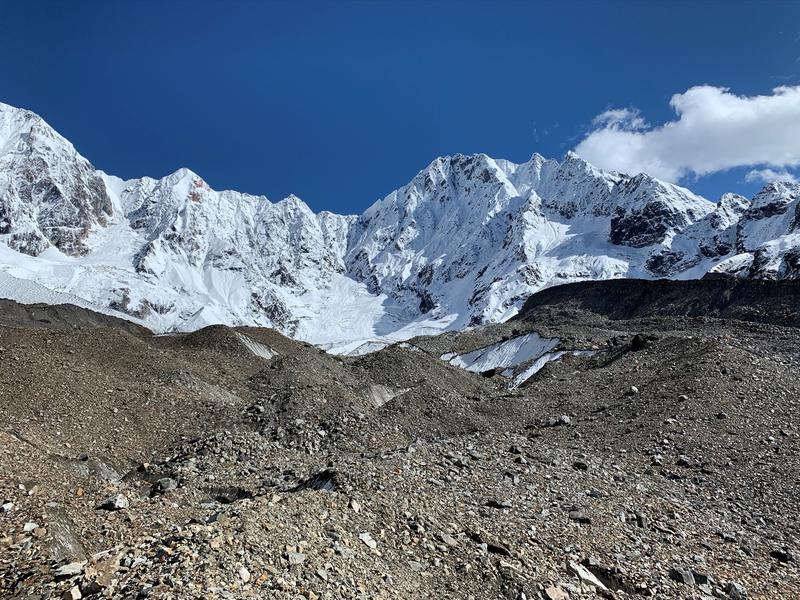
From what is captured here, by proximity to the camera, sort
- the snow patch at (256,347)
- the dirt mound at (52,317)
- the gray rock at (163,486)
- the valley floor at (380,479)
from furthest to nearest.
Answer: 1. the dirt mound at (52,317)
2. the snow patch at (256,347)
3. the gray rock at (163,486)
4. the valley floor at (380,479)

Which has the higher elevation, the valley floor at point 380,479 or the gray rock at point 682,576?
the valley floor at point 380,479

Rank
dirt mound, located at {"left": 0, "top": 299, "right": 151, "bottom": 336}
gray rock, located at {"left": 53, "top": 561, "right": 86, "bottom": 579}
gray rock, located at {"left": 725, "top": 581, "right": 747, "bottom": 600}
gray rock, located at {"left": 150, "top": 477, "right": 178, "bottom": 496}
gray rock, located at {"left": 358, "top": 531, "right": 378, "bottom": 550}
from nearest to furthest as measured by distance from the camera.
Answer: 1. gray rock, located at {"left": 53, "top": 561, "right": 86, "bottom": 579}
2. gray rock, located at {"left": 358, "top": 531, "right": 378, "bottom": 550}
3. gray rock, located at {"left": 725, "top": 581, "right": 747, "bottom": 600}
4. gray rock, located at {"left": 150, "top": 477, "right": 178, "bottom": 496}
5. dirt mound, located at {"left": 0, "top": 299, "right": 151, "bottom": 336}

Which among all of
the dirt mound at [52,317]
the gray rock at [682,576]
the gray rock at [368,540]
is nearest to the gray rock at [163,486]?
the gray rock at [368,540]

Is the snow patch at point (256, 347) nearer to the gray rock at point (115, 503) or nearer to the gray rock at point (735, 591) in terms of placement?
the gray rock at point (115, 503)

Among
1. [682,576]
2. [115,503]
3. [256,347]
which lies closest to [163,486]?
[115,503]

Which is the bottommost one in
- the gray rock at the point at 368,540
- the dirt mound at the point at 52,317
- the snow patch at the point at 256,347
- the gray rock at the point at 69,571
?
the gray rock at the point at 368,540

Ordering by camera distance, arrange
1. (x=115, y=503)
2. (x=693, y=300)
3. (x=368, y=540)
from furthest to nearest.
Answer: (x=693, y=300), (x=115, y=503), (x=368, y=540)

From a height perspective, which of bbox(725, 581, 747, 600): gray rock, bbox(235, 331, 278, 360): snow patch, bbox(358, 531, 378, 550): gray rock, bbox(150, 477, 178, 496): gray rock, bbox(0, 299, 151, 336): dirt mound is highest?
bbox(0, 299, 151, 336): dirt mound

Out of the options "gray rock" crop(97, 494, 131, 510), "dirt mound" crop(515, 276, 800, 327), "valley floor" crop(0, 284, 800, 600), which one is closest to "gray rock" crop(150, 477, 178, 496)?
"valley floor" crop(0, 284, 800, 600)

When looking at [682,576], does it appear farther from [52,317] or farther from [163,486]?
[52,317]

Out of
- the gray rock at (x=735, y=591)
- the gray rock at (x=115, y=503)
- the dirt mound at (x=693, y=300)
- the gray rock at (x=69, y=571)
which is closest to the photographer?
the gray rock at (x=69, y=571)

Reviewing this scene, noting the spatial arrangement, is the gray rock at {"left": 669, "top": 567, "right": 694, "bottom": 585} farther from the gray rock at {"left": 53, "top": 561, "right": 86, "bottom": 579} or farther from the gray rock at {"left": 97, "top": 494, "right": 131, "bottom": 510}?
the gray rock at {"left": 97, "top": 494, "right": 131, "bottom": 510}

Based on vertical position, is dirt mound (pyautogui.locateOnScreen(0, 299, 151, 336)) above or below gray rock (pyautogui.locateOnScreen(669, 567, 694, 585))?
above

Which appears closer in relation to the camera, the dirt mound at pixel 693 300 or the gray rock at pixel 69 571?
the gray rock at pixel 69 571
